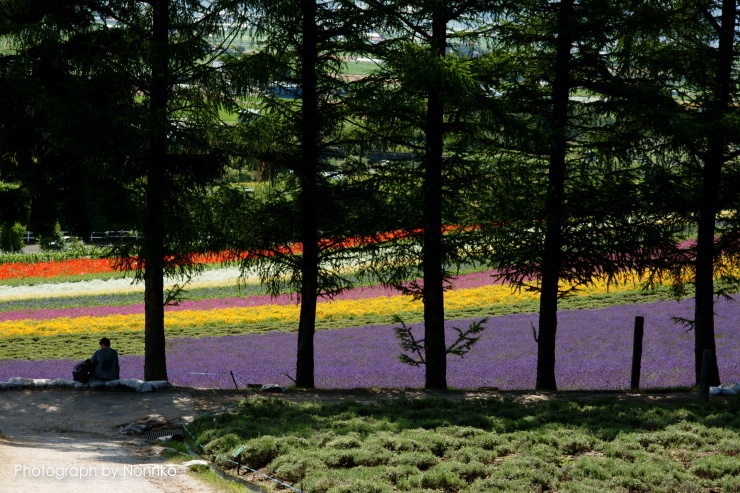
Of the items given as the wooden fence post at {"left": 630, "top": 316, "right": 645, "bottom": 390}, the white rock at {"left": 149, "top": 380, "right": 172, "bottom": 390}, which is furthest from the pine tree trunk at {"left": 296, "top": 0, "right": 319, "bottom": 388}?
the wooden fence post at {"left": 630, "top": 316, "right": 645, "bottom": 390}

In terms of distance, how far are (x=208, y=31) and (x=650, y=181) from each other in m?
9.93

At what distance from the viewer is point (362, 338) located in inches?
882

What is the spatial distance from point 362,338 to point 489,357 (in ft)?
14.1

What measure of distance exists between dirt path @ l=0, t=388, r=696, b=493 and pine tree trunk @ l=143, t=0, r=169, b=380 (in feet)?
4.09

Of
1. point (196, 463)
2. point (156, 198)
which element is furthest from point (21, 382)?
point (196, 463)

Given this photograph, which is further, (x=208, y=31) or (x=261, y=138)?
(x=261, y=138)

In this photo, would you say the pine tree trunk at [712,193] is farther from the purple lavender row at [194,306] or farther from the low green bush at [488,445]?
the purple lavender row at [194,306]

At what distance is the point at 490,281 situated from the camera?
32562 mm

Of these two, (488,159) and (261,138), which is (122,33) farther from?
(488,159)

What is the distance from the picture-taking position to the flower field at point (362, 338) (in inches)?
712

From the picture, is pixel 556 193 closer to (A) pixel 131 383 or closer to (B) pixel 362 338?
(B) pixel 362 338

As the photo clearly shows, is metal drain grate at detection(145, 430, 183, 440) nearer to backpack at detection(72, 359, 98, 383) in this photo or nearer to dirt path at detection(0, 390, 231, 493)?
dirt path at detection(0, 390, 231, 493)

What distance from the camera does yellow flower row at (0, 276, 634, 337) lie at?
25703mm

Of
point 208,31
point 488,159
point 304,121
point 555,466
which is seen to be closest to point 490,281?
point 488,159
